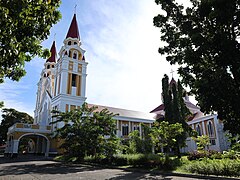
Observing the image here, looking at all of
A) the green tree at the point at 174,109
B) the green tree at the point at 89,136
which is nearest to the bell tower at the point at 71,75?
the green tree at the point at 89,136

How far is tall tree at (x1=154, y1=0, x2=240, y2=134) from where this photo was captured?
7844mm

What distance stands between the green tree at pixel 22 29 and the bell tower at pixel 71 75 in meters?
24.3

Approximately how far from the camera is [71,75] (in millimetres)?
31453

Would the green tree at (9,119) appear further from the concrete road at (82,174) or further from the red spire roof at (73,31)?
the concrete road at (82,174)

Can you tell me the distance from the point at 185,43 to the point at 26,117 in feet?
144

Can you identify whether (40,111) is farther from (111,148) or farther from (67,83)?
(111,148)

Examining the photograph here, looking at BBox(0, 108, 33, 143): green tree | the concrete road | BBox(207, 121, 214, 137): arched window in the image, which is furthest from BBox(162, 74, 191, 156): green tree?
BBox(0, 108, 33, 143): green tree

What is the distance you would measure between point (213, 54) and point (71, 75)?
83.3 ft

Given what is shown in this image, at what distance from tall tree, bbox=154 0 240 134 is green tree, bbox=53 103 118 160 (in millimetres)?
9191

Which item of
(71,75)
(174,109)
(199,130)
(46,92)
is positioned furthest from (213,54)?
(46,92)

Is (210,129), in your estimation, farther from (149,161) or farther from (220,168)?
(220,168)

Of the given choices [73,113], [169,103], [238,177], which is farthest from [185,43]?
[169,103]

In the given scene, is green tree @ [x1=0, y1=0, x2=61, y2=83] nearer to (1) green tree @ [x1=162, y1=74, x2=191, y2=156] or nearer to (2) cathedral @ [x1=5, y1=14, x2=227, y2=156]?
(1) green tree @ [x1=162, y1=74, x2=191, y2=156]

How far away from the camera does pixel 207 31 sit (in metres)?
9.76
